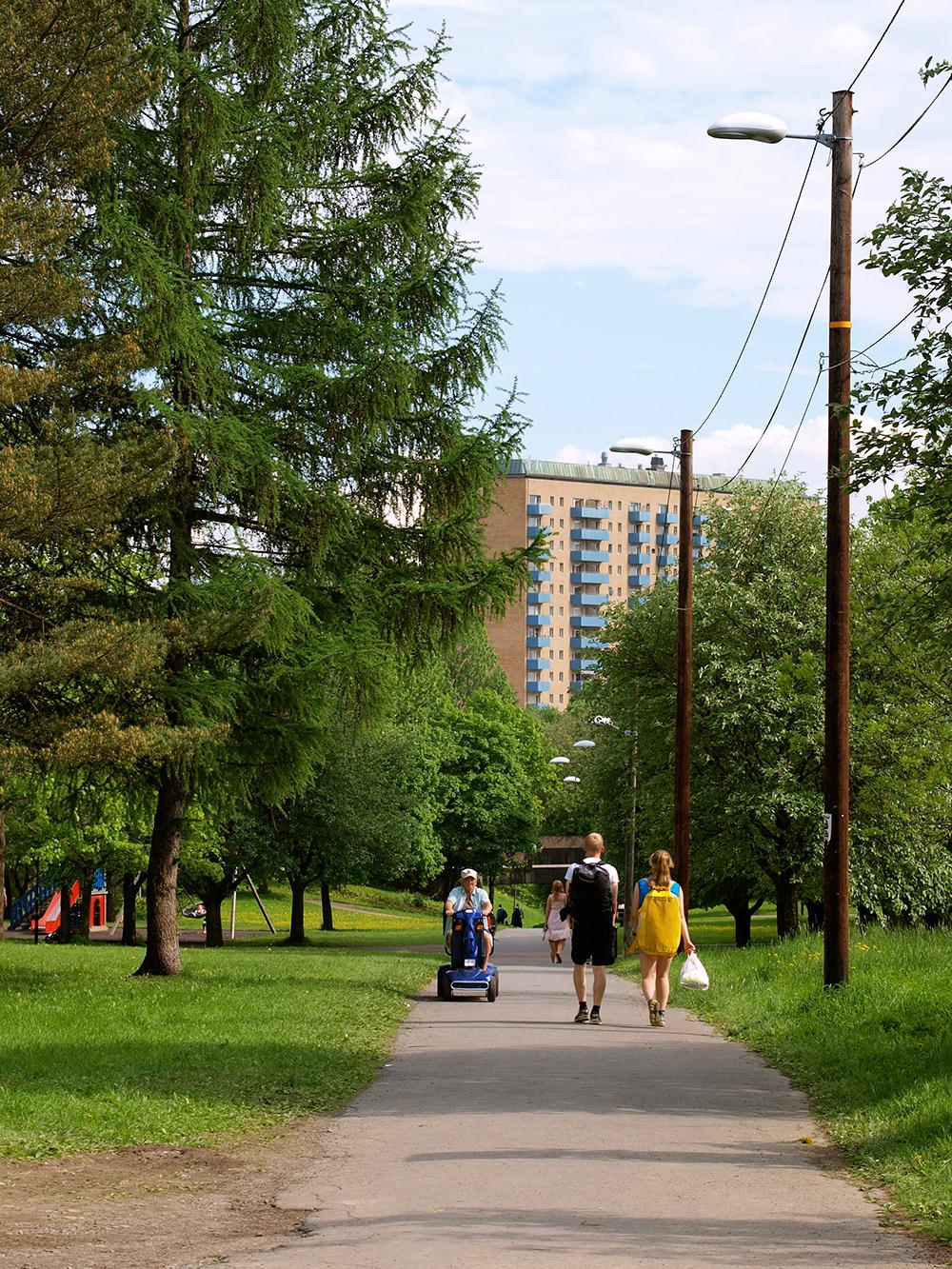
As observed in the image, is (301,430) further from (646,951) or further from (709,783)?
(709,783)

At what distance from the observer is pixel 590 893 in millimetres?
15891

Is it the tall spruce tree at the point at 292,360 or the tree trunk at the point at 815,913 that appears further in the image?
the tree trunk at the point at 815,913

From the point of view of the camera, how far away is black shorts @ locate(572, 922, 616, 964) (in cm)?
1582

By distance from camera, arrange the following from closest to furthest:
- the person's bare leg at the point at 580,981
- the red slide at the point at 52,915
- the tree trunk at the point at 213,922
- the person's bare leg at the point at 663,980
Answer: the person's bare leg at the point at 663,980 < the person's bare leg at the point at 580,981 < the tree trunk at the point at 213,922 < the red slide at the point at 52,915

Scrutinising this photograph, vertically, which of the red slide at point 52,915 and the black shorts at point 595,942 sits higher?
the black shorts at point 595,942

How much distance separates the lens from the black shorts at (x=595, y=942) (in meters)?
15.8

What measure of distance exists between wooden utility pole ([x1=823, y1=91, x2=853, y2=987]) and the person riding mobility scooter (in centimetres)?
449

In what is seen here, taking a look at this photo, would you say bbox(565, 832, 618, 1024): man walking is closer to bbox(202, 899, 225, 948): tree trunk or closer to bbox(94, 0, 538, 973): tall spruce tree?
bbox(94, 0, 538, 973): tall spruce tree

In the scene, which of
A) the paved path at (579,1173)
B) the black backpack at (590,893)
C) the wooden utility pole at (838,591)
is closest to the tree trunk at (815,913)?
the wooden utility pole at (838,591)

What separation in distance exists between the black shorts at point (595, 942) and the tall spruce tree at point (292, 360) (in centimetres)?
559

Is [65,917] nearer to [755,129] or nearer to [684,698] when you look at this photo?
[684,698]

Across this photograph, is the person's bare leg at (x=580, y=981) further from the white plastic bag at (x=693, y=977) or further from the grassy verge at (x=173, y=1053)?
the grassy verge at (x=173, y=1053)

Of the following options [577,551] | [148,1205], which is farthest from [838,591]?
[577,551]

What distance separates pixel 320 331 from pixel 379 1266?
16.6 meters
